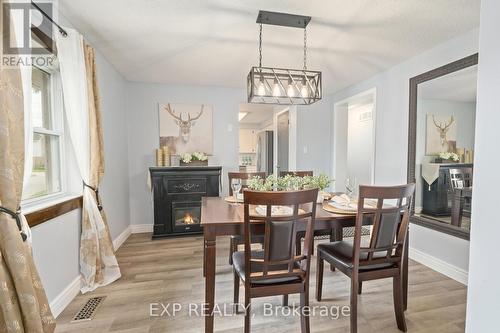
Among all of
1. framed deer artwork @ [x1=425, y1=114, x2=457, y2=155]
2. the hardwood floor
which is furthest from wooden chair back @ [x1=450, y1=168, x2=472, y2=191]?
the hardwood floor

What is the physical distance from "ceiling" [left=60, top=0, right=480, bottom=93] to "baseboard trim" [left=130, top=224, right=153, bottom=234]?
228 cm

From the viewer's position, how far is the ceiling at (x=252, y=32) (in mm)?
1848

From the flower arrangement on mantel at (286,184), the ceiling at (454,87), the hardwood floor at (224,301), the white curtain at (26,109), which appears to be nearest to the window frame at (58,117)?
the white curtain at (26,109)

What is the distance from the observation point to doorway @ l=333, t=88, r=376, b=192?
3992 mm

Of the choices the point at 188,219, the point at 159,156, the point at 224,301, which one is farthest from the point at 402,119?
the point at 159,156

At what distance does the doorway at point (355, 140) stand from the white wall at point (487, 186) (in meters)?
2.49

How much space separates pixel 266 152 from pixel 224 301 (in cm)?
451

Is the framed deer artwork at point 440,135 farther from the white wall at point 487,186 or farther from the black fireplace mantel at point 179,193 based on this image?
the black fireplace mantel at point 179,193

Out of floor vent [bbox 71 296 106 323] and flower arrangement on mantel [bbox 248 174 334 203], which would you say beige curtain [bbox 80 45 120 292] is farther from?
flower arrangement on mantel [bbox 248 174 334 203]

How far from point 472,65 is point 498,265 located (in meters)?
2.08

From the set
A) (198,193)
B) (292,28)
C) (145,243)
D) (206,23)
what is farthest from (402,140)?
(145,243)

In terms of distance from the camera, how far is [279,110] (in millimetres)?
5105

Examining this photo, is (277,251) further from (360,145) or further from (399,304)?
(360,145)

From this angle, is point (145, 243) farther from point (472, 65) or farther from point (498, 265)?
point (472, 65)
